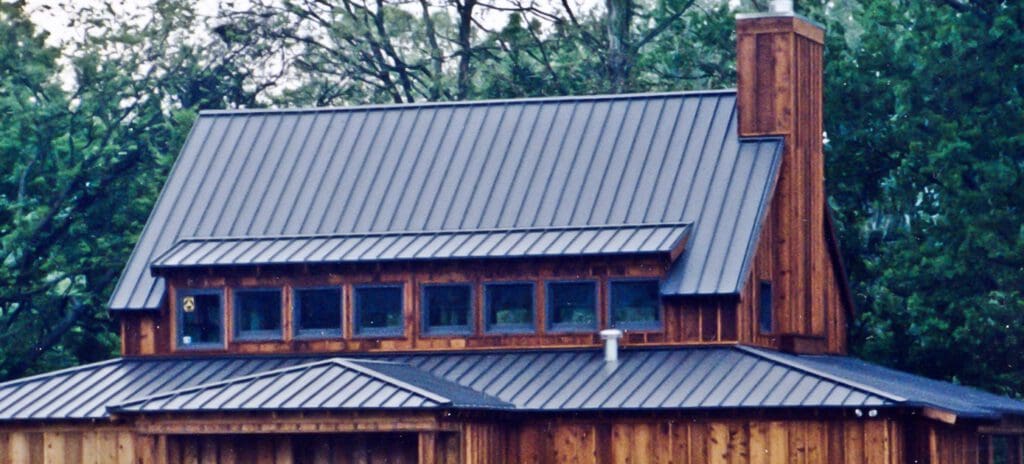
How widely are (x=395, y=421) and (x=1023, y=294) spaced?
60.9 ft

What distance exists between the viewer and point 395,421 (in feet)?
130

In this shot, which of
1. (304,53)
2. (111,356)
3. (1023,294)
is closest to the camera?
(1023,294)

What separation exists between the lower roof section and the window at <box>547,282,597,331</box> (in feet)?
1.73

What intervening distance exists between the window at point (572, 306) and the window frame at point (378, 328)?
284 cm

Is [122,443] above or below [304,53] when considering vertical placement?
below

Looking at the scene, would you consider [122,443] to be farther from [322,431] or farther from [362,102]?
[362,102]

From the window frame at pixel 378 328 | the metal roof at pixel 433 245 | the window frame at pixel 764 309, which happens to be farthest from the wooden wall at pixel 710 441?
the window frame at pixel 378 328

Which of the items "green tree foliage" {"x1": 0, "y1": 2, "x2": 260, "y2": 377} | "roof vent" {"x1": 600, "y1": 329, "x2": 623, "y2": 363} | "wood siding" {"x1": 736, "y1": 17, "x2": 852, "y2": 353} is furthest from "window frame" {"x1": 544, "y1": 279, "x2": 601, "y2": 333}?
"green tree foliage" {"x1": 0, "y1": 2, "x2": 260, "y2": 377}

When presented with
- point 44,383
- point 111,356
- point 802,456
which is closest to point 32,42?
point 111,356

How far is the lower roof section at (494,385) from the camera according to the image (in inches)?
1554

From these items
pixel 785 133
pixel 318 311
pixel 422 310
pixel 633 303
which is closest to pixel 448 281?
pixel 422 310

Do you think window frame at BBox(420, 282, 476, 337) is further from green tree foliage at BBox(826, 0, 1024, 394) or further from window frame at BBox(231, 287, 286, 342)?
green tree foliage at BBox(826, 0, 1024, 394)

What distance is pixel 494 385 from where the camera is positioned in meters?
42.2

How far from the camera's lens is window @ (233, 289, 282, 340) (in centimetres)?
4556
